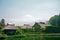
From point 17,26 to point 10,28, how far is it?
1.21 metres

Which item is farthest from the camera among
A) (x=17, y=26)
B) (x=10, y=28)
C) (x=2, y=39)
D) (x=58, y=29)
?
(x=17, y=26)

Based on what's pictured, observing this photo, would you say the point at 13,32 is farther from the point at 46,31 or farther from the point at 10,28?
the point at 46,31

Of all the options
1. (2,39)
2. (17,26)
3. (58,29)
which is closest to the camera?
(2,39)

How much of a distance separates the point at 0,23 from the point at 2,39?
9.28 metres

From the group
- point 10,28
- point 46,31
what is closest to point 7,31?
point 10,28

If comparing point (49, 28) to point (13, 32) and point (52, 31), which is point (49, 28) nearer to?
point (52, 31)

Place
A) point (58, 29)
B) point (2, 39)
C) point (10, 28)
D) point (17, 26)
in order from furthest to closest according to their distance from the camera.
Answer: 1. point (17, 26)
2. point (10, 28)
3. point (58, 29)
4. point (2, 39)

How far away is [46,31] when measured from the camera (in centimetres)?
1522

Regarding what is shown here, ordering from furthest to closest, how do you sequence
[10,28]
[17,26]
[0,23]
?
[0,23] → [17,26] → [10,28]

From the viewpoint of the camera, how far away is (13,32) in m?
14.7

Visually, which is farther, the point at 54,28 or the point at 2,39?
the point at 54,28

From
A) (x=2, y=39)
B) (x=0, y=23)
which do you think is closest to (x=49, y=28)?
(x=2, y=39)

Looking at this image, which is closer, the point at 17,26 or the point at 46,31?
the point at 46,31

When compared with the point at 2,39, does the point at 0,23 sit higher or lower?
higher
